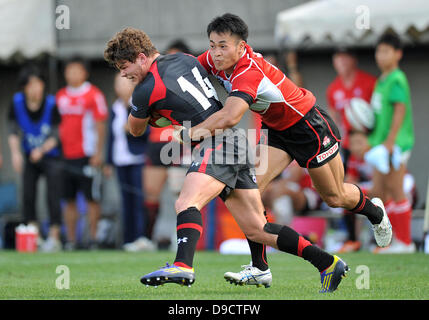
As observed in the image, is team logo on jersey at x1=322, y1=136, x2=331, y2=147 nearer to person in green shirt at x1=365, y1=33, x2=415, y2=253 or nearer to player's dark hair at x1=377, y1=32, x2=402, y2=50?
person in green shirt at x1=365, y1=33, x2=415, y2=253

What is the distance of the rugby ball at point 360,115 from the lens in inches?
446

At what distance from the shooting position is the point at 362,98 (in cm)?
1162

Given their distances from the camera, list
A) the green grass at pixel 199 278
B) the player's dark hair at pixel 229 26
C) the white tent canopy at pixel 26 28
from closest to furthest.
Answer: the green grass at pixel 199 278 → the player's dark hair at pixel 229 26 → the white tent canopy at pixel 26 28

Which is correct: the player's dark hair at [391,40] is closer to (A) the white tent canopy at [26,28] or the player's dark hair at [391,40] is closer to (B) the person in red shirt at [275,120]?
(B) the person in red shirt at [275,120]

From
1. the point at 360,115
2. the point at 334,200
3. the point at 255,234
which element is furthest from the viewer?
the point at 360,115

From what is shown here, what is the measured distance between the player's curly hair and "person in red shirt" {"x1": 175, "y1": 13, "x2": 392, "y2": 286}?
487mm

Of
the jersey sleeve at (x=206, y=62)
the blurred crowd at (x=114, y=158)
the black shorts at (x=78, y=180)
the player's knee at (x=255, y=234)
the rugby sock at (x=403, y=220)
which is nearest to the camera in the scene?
the player's knee at (x=255, y=234)

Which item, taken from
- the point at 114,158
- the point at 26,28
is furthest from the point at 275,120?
the point at 26,28

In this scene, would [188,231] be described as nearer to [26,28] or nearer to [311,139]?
[311,139]

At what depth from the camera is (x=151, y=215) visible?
38.7ft

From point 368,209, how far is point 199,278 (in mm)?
1646

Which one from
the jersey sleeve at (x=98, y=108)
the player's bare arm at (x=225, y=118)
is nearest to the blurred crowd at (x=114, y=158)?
the jersey sleeve at (x=98, y=108)

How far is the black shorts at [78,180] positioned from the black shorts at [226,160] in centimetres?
658

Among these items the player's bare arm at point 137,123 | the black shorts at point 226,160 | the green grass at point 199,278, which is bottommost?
the green grass at point 199,278
